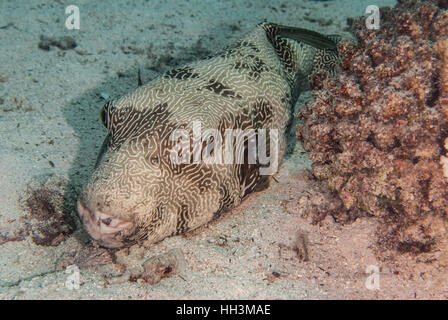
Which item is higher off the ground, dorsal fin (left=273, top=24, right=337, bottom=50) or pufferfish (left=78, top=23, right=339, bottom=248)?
dorsal fin (left=273, top=24, right=337, bottom=50)

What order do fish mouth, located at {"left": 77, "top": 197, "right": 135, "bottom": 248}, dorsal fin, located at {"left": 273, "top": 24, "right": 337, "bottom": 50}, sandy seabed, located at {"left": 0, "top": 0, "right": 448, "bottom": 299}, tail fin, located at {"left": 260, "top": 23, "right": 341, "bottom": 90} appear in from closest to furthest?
fish mouth, located at {"left": 77, "top": 197, "right": 135, "bottom": 248} → sandy seabed, located at {"left": 0, "top": 0, "right": 448, "bottom": 299} → tail fin, located at {"left": 260, "top": 23, "right": 341, "bottom": 90} → dorsal fin, located at {"left": 273, "top": 24, "right": 337, "bottom": 50}

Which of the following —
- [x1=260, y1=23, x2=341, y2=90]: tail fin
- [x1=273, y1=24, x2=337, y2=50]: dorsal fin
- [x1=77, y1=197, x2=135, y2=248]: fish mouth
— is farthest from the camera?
[x1=273, y1=24, x2=337, y2=50]: dorsal fin

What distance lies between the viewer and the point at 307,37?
6.09m

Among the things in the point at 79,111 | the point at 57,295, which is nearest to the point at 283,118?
the point at 57,295

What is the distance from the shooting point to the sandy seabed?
361 centimetres

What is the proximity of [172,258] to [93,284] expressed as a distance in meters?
0.80

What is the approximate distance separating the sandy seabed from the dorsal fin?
1483 millimetres

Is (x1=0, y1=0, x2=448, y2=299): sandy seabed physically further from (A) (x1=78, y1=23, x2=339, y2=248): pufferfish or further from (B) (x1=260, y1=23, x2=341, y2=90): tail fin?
(B) (x1=260, y1=23, x2=341, y2=90): tail fin

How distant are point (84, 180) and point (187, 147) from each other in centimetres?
222

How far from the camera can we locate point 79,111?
668cm

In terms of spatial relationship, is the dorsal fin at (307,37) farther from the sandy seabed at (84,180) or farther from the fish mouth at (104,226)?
the fish mouth at (104,226)

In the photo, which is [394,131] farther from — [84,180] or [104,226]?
[84,180]

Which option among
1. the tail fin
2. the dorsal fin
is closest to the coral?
Result: the tail fin

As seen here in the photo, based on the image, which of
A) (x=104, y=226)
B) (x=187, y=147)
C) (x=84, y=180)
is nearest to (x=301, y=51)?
(x=187, y=147)
